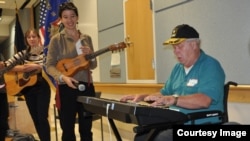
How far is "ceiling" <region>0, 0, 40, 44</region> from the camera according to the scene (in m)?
7.52

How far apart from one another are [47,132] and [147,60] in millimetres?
1274

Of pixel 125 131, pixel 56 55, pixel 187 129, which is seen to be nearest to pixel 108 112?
pixel 187 129

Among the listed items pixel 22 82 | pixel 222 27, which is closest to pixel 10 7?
pixel 22 82

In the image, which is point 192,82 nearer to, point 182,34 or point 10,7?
point 182,34

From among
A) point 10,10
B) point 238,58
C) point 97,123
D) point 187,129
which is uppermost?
point 10,10

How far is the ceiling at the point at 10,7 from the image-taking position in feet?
24.7

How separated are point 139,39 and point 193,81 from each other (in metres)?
→ 1.70

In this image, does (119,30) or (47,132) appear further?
(119,30)

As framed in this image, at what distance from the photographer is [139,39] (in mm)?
3410

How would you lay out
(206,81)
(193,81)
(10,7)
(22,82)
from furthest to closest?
(10,7)
(22,82)
(193,81)
(206,81)

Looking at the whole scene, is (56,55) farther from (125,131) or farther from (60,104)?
(125,131)

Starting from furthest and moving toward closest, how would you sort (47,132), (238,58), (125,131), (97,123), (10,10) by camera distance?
(10,10)
(97,123)
(125,131)
(47,132)
(238,58)

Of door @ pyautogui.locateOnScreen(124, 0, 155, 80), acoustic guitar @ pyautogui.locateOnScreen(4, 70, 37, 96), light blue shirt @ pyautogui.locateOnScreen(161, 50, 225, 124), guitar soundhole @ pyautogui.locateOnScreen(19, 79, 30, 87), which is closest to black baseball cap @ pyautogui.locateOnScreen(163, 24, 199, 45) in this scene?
light blue shirt @ pyautogui.locateOnScreen(161, 50, 225, 124)

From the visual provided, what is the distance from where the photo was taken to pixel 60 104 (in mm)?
2336
